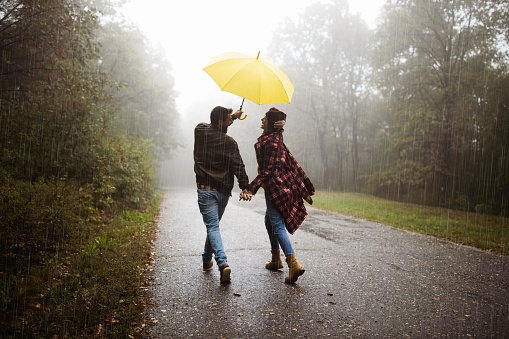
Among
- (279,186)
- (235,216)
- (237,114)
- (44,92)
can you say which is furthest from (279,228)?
(44,92)

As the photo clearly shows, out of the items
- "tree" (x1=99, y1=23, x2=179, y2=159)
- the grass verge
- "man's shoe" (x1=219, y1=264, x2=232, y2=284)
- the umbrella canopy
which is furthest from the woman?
"tree" (x1=99, y1=23, x2=179, y2=159)

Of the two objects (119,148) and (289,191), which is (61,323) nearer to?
(289,191)

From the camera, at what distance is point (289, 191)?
3.99 m

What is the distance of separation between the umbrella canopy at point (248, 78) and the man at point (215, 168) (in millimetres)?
299

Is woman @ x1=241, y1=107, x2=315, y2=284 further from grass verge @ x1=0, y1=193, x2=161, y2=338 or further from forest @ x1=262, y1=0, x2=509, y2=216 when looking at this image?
forest @ x1=262, y1=0, x2=509, y2=216

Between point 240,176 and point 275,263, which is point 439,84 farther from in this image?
point 240,176

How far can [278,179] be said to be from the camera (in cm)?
394

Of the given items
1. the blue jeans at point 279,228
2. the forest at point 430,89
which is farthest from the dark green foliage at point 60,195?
the forest at point 430,89

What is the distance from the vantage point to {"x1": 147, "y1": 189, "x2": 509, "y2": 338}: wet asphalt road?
9.00ft

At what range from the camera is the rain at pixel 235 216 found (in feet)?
9.77

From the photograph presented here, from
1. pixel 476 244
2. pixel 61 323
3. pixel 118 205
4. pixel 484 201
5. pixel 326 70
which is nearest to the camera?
pixel 61 323

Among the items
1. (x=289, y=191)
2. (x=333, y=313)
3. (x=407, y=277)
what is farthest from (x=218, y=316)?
(x=407, y=277)

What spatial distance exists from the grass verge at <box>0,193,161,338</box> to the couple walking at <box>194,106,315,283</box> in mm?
1156

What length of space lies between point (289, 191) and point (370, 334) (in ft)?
5.97
